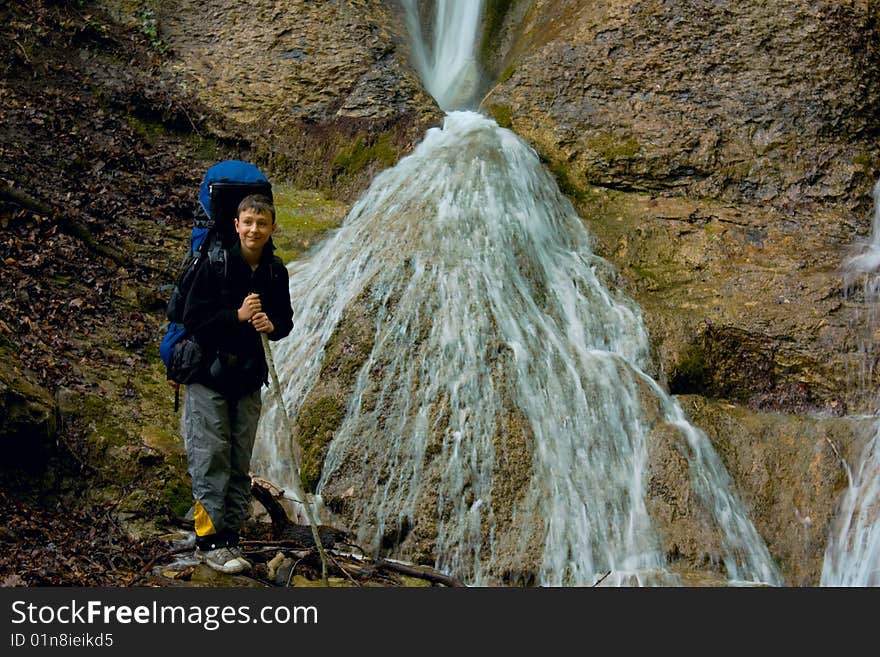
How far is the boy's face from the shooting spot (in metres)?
4.65

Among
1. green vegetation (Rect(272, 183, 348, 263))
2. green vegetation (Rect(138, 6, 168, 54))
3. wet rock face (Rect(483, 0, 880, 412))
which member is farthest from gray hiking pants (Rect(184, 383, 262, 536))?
green vegetation (Rect(138, 6, 168, 54))

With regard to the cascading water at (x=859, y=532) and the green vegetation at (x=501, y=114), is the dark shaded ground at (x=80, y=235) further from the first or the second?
the cascading water at (x=859, y=532)

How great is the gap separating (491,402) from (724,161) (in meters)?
4.50

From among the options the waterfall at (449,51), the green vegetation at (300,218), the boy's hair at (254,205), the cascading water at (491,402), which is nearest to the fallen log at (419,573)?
the cascading water at (491,402)

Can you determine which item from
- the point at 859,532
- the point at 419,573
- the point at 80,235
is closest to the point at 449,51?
the point at 80,235

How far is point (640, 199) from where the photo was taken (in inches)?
391

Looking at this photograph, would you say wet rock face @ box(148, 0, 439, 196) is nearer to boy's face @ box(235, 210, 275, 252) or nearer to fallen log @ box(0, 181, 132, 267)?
fallen log @ box(0, 181, 132, 267)

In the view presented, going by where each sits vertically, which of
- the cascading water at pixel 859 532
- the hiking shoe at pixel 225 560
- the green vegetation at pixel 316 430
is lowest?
the cascading water at pixel 859 532

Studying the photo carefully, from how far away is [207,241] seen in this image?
4.74 metres

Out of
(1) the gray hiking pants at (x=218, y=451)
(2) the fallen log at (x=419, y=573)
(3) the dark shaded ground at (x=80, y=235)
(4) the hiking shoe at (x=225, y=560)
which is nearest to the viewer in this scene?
(1) the gray hiking pants at (x=218, y=451)

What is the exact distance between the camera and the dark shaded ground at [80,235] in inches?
221

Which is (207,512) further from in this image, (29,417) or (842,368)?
(842,368)

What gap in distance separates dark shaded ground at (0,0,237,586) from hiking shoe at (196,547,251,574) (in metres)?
0.40

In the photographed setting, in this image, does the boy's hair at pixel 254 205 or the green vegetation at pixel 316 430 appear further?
the green vegetation at pixel 316 430
